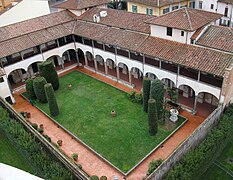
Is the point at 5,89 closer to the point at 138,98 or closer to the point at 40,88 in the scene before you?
the point at 40,88

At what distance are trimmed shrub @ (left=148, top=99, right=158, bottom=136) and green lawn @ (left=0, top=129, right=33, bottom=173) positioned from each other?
11681 millimetres

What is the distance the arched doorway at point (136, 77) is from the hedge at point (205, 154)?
1232 cm

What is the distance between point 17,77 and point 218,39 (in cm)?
2707

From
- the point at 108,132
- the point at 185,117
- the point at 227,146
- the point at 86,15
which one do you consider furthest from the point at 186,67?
the point at 86,15

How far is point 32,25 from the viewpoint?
36.9 metres

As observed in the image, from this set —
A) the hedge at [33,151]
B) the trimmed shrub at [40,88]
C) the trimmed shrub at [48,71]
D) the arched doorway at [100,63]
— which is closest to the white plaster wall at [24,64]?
the trimmed shrub at [48,71]

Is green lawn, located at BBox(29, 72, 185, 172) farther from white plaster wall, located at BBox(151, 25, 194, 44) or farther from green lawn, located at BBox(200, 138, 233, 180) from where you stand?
white plaster wall, located at BBox(151, 25, 194, 44)

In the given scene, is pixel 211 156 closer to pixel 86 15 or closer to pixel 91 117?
pixel 91 117

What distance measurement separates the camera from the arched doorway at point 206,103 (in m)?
27.8

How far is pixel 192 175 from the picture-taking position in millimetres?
19234

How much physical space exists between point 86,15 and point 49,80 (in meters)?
12.7

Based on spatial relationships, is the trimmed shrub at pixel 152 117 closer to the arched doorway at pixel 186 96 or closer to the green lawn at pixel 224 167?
the green lawn at pixel 224 167

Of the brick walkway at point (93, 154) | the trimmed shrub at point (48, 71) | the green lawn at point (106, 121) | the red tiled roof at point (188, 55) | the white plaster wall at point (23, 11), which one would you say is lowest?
the brick walkway at point (93, 154)

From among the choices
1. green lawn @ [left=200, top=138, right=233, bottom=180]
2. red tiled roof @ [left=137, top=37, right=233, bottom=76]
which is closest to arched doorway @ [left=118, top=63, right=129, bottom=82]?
red tiled roof @ [left=137, top=37, right=233, bottom=76]
